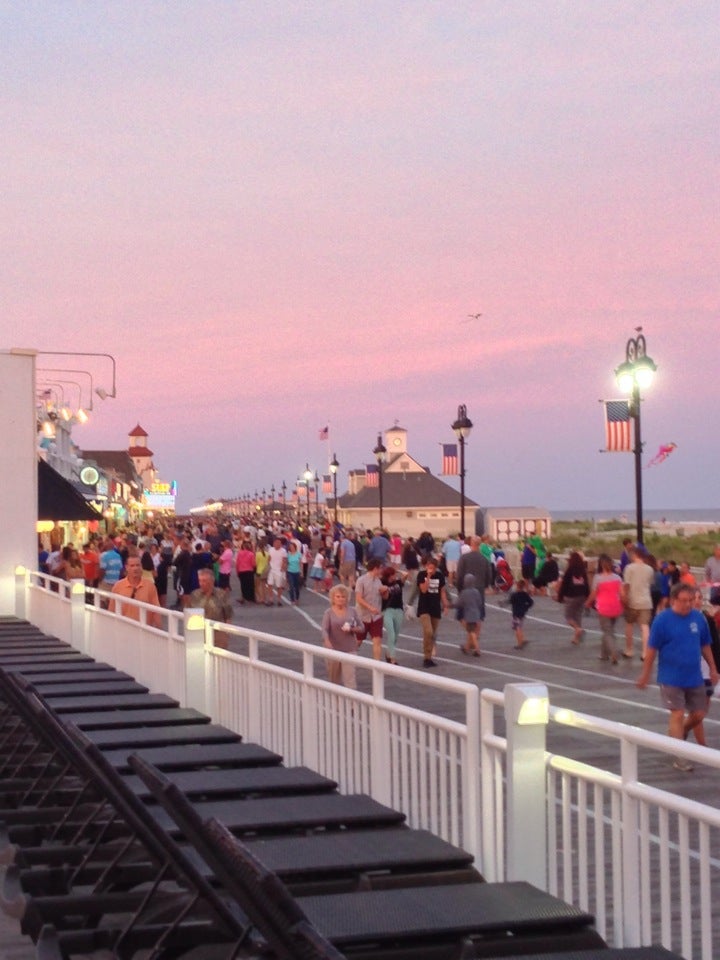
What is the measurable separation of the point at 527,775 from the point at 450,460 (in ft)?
160

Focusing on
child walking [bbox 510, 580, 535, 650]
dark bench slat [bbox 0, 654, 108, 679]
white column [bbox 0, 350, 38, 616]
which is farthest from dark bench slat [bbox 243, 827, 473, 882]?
white column [bbox 0, 350, 38, 616]

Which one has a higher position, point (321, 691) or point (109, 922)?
point (321, 691)

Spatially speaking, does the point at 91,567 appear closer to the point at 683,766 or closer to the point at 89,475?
the point at 683,766

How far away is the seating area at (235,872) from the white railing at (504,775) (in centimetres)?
18

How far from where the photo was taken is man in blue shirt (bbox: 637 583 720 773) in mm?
12898

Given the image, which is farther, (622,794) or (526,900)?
(526,900)

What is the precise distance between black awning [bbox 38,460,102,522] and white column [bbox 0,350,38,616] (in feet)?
9.69

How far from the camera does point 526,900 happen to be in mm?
6082

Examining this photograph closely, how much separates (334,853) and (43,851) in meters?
1.51

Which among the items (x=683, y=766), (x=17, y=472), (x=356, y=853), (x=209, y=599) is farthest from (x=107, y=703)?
(x=17, y=472)

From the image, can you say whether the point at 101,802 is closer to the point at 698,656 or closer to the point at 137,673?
the point at 698,656

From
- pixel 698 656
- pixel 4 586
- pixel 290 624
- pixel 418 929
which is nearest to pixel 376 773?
pixel 418 929

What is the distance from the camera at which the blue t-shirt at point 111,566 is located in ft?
93.2

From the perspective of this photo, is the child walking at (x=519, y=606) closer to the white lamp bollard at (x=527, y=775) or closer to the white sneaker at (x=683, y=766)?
the white sneaker at (x=683, y=766)
